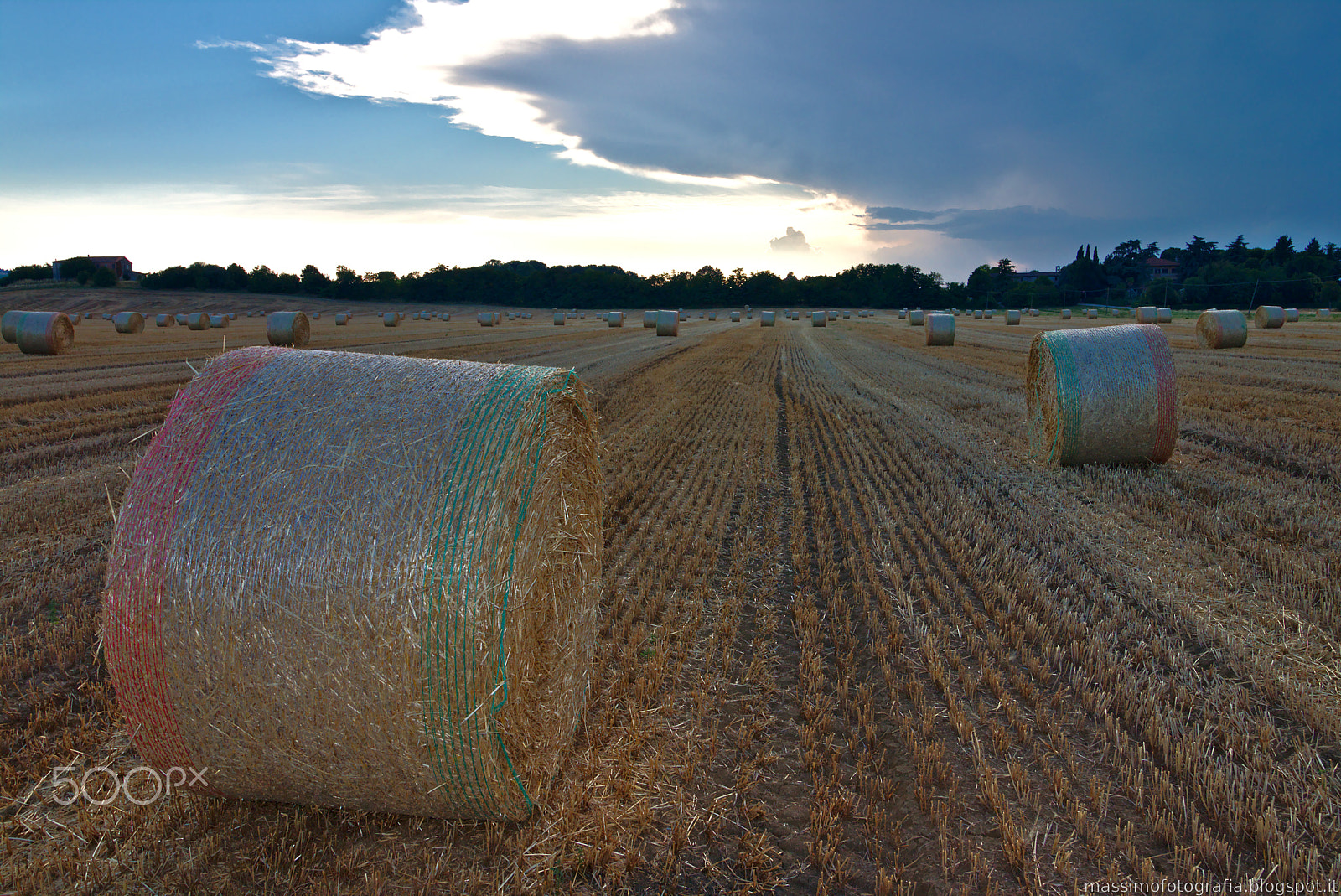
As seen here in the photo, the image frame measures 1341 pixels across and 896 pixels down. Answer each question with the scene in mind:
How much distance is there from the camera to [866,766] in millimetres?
3514

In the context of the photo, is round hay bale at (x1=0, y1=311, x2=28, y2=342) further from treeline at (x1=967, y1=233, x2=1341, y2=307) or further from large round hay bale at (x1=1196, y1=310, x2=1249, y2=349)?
treeline at (x1=967, y1=233, x2=1341, y2=307)

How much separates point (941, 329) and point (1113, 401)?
67.5 ft

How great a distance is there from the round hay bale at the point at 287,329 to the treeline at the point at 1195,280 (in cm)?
6632

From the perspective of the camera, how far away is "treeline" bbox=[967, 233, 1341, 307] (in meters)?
58.8

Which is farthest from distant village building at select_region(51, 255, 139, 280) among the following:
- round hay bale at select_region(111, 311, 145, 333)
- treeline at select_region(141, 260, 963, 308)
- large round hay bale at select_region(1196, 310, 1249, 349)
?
large round hay bale at select_region(1196, 310, 1249, 349)

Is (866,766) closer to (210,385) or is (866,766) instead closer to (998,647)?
(998,647)

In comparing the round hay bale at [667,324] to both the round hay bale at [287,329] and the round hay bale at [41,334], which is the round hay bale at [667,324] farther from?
the round hay bale at [41,334]

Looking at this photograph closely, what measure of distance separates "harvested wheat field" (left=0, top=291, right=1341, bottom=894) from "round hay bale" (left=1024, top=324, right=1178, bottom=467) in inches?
12.9

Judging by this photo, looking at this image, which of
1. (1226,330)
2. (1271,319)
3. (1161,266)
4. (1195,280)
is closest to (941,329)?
(1226,330)

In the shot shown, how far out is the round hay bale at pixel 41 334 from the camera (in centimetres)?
2169

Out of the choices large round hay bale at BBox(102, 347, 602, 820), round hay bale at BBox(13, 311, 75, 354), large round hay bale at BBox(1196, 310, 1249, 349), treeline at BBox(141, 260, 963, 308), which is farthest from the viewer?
treeline at BBox(141, 260, 963, 308)

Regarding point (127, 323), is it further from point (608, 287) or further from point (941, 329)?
point (608, 287)

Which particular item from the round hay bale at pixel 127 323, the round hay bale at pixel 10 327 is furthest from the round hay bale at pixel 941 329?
the round hay bale at pixel 127 323

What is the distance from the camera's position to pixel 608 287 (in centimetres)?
9762
